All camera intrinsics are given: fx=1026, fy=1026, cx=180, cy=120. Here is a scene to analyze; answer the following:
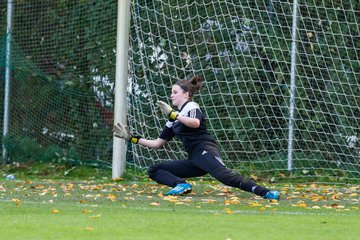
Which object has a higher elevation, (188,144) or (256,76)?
(256,76)

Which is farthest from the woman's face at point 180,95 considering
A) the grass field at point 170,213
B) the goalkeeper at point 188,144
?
the grass field at point 170,213

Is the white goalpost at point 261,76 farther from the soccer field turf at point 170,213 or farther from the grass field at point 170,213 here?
the soccer field turf at point 170,213

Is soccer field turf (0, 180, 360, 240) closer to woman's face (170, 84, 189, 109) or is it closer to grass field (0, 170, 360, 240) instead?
grass field (0, 170, 360, 240)

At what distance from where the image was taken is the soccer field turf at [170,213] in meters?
6.34

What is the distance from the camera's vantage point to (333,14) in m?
12.0

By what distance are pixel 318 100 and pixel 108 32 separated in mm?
3098

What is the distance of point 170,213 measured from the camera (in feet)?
25.1

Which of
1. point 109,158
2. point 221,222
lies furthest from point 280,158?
point 221,222

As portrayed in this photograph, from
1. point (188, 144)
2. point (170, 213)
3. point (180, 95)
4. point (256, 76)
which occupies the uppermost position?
point (256, 76)

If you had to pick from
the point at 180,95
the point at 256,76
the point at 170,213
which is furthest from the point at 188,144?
the point at 256,76

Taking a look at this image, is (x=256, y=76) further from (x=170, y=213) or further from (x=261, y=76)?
(x=170, y=213)

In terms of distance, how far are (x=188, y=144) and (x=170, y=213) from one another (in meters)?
1.97

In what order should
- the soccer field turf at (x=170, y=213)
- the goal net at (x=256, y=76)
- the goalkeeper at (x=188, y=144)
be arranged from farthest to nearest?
1. the goal net at (x=256, y=76)
2. the goalkeeper at (x=188, y=144)
3. the soccer field turf at (x=170, y=213)

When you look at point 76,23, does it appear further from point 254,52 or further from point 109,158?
point 254,52
